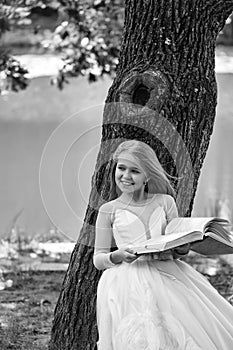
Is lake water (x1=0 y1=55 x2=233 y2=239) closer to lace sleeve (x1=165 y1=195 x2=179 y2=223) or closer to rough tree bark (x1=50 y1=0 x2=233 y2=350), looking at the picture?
rough tree bark (x1=50 y1=0 x2=233 y2=350)

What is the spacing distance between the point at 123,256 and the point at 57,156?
1.08 m

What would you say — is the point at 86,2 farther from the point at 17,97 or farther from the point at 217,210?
the point at 17,97

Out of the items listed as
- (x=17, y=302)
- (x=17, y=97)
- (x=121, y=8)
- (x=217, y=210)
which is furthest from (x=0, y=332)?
(x=17, y=97)

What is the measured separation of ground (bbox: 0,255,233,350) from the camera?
504 centimetres

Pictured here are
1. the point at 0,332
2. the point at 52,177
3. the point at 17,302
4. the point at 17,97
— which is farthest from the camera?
the point at 17,97

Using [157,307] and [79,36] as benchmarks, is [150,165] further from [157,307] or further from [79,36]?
[79,36]

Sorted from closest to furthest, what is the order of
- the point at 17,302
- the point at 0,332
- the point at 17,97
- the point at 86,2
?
the point at 0,332
the point at 17,302
the point at 86,2
the point at 17,97

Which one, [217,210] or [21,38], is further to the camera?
[21,38]

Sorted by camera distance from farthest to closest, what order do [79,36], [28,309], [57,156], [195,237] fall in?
[79,36] < [28,309] < [57,156] < [195,237]

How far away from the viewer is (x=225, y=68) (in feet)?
52.8

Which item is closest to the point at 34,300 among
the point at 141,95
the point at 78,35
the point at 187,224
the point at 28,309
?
the point at 28,309

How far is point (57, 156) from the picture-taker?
A: 4594mm

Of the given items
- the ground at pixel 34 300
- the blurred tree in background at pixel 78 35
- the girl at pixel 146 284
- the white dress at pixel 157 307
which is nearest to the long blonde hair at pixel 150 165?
the girl at pixel 146 284

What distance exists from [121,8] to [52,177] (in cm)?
416
